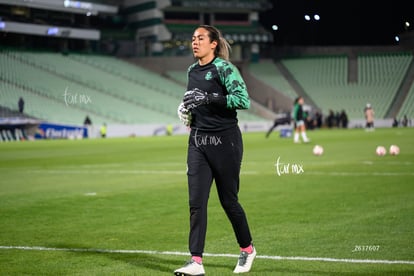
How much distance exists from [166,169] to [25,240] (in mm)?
13723

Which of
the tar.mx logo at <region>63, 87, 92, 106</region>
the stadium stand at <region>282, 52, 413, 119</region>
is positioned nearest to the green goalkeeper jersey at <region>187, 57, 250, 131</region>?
the tar.mx logo at <region>63, 87, 92, 106</region>

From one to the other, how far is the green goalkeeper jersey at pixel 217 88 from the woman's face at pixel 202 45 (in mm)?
110

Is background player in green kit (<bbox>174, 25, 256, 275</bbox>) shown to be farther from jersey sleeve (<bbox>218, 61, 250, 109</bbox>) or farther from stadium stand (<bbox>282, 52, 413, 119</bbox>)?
stadium stand (<bbox>282, 52, 413, 119</bbox>)

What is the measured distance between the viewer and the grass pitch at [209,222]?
909 centimetres

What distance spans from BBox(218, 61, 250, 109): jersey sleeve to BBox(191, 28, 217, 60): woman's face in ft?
0.72

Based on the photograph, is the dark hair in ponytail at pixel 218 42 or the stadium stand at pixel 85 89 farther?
the stadium stand at pixel 85 89

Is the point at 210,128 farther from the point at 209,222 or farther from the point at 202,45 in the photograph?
the point at 209,222

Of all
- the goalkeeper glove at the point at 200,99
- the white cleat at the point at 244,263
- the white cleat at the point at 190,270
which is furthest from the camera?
the white cleat at the point at 244,263

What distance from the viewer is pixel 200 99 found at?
27.2ft

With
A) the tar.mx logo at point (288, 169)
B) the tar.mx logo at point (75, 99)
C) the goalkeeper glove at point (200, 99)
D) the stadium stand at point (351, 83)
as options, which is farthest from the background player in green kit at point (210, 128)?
the stadium stand at point (351, 83)

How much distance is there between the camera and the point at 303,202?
15031mm

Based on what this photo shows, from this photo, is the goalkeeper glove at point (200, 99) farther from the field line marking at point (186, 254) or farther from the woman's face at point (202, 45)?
the field line marking at point (186, 254)

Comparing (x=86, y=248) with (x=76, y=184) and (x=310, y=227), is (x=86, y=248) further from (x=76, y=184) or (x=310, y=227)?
(x=76, y=184)

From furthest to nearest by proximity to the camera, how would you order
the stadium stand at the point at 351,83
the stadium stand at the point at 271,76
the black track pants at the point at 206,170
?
the stadium stand at the point at 271,76 → the stadium stand at the point at 351,83 → the black track pants at the point at 206,170
